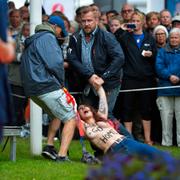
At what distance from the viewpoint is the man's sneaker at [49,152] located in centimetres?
1020

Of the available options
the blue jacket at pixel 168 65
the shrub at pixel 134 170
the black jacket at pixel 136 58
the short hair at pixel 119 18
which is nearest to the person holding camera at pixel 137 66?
the black jacket at pixel 136 58

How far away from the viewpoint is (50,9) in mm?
15484

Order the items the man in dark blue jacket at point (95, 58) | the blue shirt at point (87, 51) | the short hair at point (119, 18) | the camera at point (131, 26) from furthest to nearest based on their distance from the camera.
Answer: the short hair at point (119, 18) < the camera at point (131, 26) < the blue shirt at point (87, 51) < the man in dark blue jacket at point (95, 58)

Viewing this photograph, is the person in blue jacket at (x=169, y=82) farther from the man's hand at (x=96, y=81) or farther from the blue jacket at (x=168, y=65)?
the man's hand at (x=96, y=81)

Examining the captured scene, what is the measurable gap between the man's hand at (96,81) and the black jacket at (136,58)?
138 centimetres

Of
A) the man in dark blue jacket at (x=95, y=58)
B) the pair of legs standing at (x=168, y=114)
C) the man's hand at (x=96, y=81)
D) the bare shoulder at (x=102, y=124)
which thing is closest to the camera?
the bare shoulder at (x=102, y=124)

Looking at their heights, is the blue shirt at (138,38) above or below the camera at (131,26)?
below

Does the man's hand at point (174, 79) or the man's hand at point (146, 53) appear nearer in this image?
the man's hand at point (174, 79)

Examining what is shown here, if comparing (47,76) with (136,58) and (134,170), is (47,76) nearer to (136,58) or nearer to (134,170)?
(136,58)

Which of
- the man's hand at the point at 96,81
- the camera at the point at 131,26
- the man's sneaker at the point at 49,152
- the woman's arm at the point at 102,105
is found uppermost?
the camera at the point at 131,26

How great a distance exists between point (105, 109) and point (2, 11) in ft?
18.8

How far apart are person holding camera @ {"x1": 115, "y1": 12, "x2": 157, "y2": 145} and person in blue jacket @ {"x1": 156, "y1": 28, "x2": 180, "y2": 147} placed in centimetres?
20

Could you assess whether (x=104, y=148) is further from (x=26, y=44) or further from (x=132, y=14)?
(x=132, y=14)

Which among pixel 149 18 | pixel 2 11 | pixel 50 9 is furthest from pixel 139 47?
pixel 2 11
